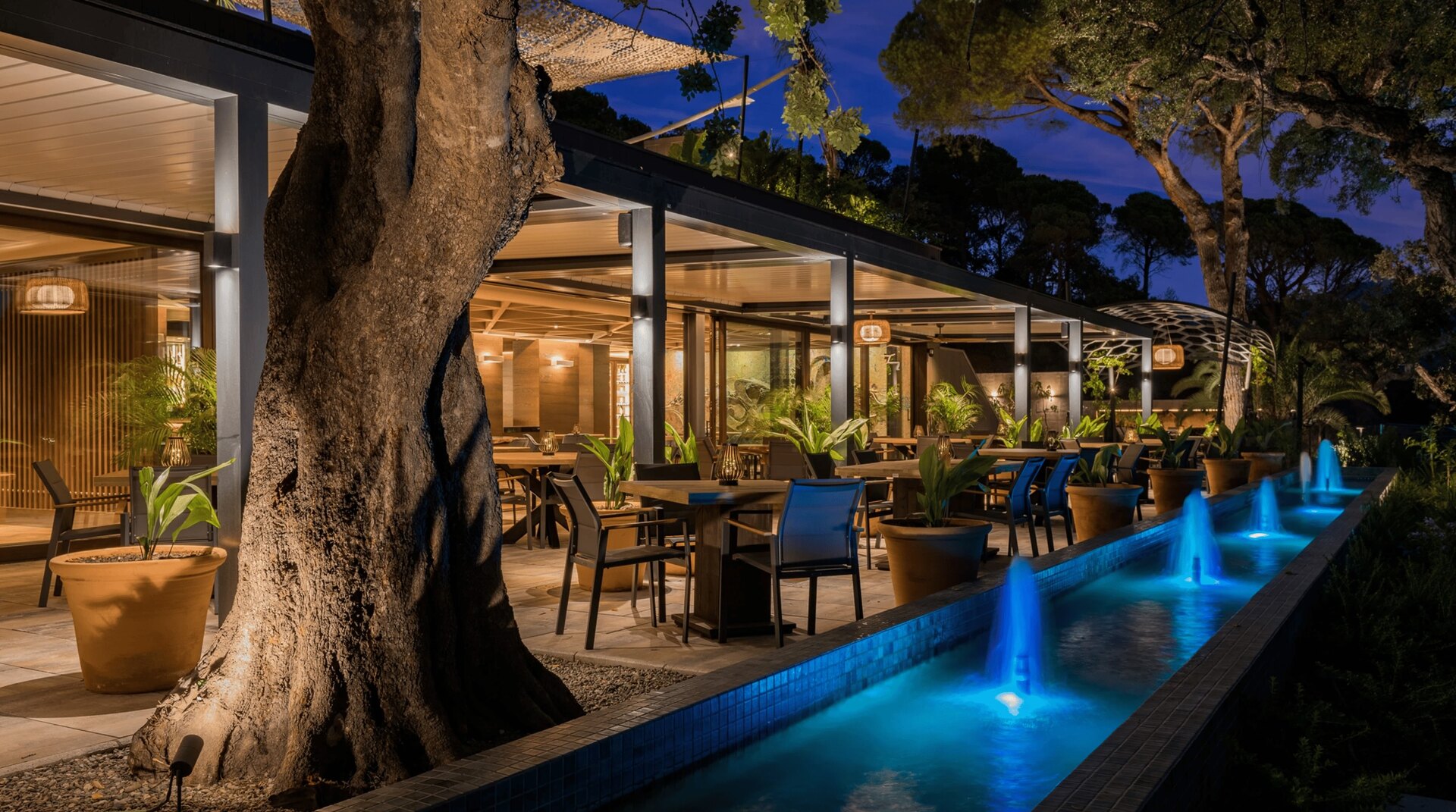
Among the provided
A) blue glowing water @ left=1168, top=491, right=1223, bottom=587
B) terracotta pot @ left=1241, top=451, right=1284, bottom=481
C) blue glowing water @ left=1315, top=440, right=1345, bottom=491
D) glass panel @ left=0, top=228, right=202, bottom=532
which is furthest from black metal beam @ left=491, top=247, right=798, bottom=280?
blue glowing water @ left=1315, top=440, right=1345, bottom=491

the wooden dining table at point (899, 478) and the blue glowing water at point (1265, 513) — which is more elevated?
the wooden dining table at point (899, 478)

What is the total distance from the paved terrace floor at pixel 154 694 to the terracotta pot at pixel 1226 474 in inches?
227

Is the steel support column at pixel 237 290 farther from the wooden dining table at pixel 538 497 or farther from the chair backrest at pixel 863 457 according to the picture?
the chair backrest at pixel 863 457

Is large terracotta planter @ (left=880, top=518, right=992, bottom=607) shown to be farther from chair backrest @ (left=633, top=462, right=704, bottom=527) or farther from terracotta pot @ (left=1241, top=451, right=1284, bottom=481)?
terracotta pot @ (left=1241, top=451, right=1284, bottom=481)

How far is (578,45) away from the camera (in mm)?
10273

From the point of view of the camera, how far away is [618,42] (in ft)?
33.8

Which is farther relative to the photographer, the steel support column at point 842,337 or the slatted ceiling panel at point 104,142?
the steel support column at point 842,337

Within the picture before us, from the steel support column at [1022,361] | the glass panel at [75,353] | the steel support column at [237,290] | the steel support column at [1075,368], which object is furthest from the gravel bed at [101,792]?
the steel support column at [1075,368]

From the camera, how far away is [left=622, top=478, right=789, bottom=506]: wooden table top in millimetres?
5324

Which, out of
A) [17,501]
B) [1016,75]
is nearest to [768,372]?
[1016,75]

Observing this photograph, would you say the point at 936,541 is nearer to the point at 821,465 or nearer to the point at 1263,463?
the point at 821,465

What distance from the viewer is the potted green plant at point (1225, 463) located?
12.9 meters

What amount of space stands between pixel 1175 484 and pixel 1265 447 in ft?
18.0

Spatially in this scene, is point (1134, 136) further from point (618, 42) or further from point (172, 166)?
point (172, 166)
